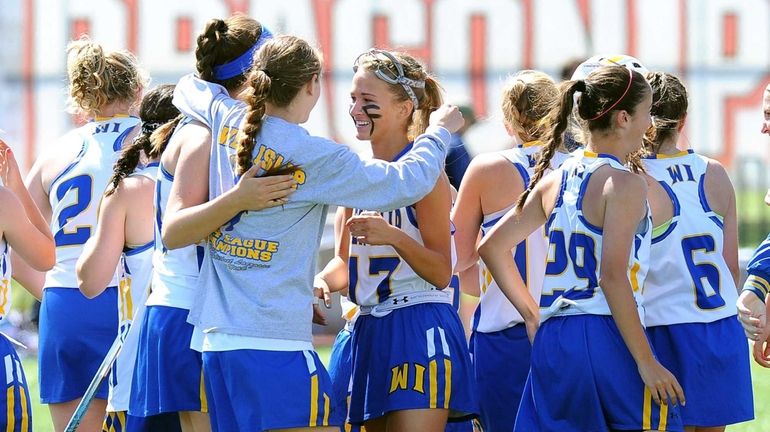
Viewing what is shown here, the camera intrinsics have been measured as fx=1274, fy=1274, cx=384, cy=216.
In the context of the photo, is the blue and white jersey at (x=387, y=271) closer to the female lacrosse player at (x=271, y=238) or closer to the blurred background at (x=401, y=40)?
the female lacrosse player at (x=271, y=238)

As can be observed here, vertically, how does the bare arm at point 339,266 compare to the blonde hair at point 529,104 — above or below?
below

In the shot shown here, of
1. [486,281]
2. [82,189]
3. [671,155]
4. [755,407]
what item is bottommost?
[755,407]

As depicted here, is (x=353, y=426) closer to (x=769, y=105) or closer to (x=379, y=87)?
(x=379, y=87)

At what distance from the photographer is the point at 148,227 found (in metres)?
4.66

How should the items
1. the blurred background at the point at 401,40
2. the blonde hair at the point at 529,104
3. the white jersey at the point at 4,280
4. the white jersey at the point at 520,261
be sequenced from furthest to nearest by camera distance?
the blurred background at the point at 401,40 < the blonde hair at the point at 529,104 < the white jersey at the point at 520,261 < the white jersey at the point at 4,280

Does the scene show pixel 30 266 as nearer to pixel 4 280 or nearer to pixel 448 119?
pixel 4 280

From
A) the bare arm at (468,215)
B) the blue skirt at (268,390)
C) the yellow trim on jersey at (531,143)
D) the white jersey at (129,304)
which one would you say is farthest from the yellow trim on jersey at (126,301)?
the yellow trim on jersey at (531,143)

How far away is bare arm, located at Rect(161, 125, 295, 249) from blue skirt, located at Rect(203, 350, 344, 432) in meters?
0.38

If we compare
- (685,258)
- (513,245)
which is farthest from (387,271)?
(685,258)

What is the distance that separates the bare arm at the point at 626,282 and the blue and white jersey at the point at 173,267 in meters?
1.32

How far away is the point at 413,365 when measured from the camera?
4414 mm

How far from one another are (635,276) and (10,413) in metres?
2.08

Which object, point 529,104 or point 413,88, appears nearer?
point 413,88

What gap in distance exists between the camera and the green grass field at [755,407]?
7.67 meters
